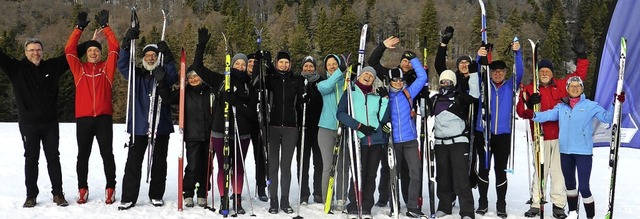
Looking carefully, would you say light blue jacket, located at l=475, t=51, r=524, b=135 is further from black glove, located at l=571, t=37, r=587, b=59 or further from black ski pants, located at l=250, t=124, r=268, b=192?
black ski pants, located at l=250, t=124, r=268, b=192

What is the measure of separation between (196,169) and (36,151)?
68.6 inches

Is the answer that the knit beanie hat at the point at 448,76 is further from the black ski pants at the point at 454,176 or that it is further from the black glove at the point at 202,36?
the black glove at the point at 202,36

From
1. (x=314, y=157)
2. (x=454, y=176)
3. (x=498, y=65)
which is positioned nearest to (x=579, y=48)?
(x=498, y=65)

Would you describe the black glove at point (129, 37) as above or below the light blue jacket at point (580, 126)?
above

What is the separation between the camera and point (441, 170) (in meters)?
6.37

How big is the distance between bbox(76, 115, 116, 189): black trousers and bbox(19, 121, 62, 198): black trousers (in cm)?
24

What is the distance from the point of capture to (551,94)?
21.7 ft

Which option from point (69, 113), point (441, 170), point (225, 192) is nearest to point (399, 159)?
point (441, 170)

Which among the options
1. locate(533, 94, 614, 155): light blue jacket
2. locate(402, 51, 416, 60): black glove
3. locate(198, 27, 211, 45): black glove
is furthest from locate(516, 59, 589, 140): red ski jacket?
locate(198, 27, 211, 45): black glove

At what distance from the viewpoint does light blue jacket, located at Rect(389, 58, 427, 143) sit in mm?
6207

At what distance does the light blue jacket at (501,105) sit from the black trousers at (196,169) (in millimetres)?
3282

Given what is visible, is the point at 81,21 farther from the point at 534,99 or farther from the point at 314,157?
the point at 534,99

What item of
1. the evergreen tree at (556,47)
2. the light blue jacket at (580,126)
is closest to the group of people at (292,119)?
the light blue jacket at (580,126)

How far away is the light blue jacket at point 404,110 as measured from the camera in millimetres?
6207
